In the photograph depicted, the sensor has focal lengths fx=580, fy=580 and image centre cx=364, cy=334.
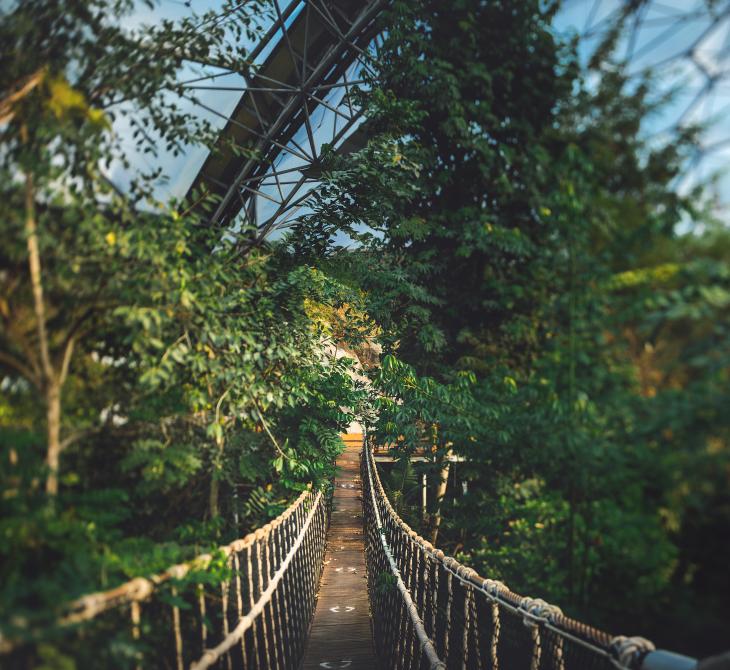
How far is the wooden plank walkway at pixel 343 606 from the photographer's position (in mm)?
4492

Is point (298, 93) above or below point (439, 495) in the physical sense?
above

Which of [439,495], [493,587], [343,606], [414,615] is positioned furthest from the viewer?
[343,606]

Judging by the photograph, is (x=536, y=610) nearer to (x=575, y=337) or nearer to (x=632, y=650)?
(x=632, y=650)

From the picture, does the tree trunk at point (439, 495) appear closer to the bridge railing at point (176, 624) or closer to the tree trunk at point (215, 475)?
the bridge railing at point (176, 624)

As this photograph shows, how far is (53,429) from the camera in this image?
4.09 ft

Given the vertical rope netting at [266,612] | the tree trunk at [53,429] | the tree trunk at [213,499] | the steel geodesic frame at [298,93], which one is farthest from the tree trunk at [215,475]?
the steel geodesic frame at [298,93]

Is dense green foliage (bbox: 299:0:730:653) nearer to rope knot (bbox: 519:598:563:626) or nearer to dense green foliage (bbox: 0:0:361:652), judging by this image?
rope knot (bbox: 519:598:563:626)

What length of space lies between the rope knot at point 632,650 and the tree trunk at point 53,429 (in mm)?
1252

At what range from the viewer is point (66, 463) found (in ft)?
4.28

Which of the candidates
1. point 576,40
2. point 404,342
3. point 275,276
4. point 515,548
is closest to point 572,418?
point 515,548

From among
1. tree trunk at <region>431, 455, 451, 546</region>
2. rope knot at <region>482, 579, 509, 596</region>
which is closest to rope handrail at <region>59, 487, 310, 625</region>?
rope knot at <region>482, 579, 509, 596</region>

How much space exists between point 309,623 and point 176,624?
3.97 meters

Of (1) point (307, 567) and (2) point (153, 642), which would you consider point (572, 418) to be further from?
(1) point (307, 567)

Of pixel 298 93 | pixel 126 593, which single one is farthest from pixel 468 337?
pixel 298 93
